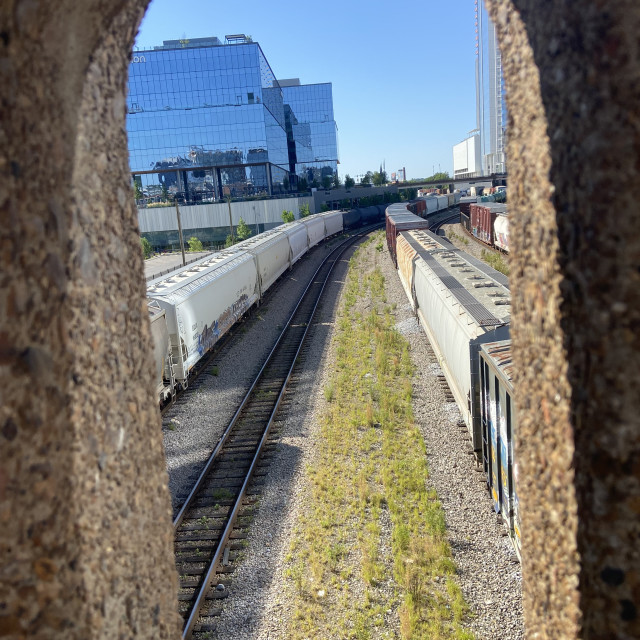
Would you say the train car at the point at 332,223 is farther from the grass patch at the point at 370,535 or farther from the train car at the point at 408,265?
the grass patch at the point at 370,535

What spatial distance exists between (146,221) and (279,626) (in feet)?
214

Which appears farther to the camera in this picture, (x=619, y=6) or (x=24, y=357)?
(x=24, y=357)

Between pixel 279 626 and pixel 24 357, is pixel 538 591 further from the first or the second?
pixel 279 626

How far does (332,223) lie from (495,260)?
27.1 meters

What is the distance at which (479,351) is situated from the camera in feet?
30.9

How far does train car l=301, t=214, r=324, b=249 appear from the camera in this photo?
144 ft

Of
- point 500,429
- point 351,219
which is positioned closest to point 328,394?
point 500,429

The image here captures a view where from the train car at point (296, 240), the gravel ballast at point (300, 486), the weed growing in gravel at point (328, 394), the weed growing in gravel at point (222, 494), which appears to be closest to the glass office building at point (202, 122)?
the train car at point (296, 240)

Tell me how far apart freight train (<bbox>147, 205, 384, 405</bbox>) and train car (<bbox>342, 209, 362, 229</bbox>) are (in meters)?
33.3

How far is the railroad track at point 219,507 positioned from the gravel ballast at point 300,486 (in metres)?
0.28

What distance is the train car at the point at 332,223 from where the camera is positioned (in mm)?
52744

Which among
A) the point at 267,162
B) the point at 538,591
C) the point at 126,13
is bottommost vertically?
the point at 538,591

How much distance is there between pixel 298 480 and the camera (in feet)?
34.5

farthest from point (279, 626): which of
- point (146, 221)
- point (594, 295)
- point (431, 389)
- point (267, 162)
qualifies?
point (267, 162)
